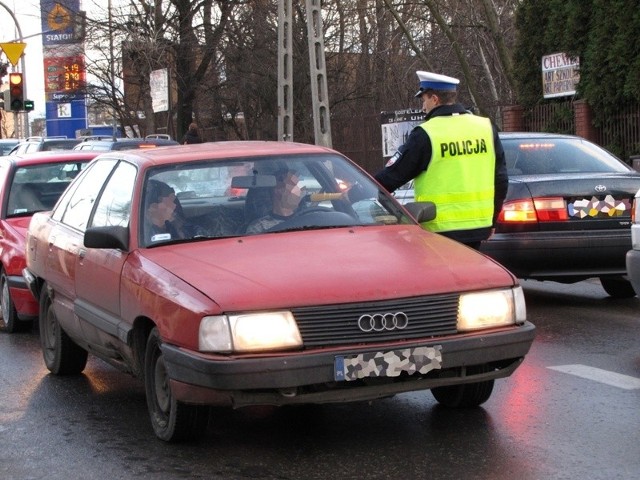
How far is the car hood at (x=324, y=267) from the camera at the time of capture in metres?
5.62

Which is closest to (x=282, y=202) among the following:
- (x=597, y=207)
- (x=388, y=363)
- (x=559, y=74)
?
(x=388, y=363)

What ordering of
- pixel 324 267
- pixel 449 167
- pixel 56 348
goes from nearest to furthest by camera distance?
pixel 324 267 → pixel 449 167 → pixel 56 348

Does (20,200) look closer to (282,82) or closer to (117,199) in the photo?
(117,199)

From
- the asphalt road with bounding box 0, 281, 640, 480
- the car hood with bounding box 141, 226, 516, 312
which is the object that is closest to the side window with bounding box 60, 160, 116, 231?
the asphalt road with bounding box 0, 281, 640, 480

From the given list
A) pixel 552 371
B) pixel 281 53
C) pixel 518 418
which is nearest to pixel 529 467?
pixel 518 418

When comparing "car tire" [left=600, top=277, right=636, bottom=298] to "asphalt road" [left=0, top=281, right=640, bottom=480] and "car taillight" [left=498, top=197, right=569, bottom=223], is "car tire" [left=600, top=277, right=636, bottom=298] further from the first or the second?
"asphalt road" [left=0, top=281, right=640, bottom=480]

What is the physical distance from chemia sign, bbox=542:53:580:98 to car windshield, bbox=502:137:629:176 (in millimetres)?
13090

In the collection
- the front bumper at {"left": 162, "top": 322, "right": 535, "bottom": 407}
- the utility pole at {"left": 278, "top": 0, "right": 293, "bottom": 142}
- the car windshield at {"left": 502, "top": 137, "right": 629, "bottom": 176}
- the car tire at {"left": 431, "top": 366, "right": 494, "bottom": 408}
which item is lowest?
the car tire at {"left": 431, "top": 366, "right": 494, "bottom": 408}

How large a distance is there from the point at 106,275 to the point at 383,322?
1869 millimetres

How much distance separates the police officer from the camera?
7773 millimetres

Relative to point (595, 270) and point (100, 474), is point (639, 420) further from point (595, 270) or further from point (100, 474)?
point (595, 270)

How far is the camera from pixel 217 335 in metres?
5.53

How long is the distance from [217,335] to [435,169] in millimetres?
2682

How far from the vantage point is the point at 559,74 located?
981 inches
